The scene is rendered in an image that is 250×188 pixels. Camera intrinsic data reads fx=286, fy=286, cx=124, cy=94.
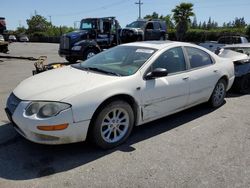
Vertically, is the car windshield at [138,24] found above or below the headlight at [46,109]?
above

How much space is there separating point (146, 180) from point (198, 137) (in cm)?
152

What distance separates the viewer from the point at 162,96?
4.43 metres

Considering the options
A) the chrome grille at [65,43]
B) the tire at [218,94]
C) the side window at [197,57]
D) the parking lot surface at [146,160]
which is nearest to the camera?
the parking lot surface at [146,160]

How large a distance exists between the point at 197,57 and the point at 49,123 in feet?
10.4

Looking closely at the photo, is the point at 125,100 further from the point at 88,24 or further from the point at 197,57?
the point at 88,24

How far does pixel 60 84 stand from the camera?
12.8 feet

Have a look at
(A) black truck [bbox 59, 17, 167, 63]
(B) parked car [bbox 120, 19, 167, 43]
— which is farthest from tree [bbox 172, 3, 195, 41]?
(A) black truck [bbox 59, 17, 167, 63]

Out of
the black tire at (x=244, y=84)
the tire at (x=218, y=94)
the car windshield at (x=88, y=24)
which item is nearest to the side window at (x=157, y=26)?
the car windshield at (x=88, y=24)

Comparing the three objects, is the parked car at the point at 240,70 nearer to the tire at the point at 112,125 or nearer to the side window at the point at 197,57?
the side window at the point at 197,57

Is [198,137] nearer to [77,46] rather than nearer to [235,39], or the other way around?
[77,46]

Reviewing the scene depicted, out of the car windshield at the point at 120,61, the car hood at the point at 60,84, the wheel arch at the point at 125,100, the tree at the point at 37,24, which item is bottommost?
the wheel arch at the point at 125,100

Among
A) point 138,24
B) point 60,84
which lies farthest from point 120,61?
point 138,24

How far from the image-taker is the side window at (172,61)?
4566 millimetres

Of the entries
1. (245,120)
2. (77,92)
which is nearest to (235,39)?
(245,120)
